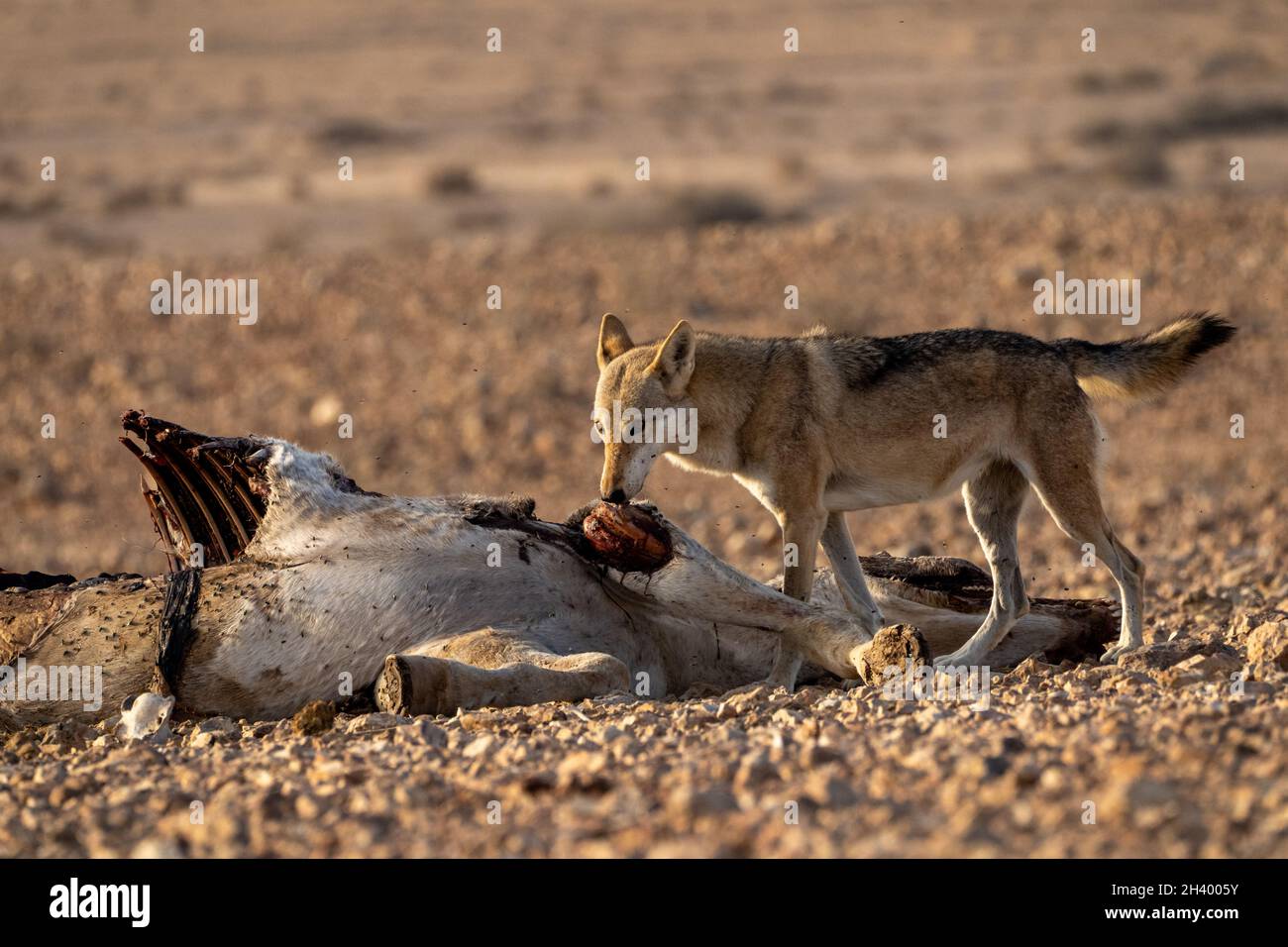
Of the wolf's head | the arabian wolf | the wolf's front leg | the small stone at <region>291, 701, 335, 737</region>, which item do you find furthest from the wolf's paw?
the small stone at <region>291, 701, 335, 737</region>

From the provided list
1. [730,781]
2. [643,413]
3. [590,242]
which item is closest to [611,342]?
[643,413]

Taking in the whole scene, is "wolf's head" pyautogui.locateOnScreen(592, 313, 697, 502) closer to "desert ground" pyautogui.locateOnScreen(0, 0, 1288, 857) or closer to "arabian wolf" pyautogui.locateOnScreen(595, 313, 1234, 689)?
"arabian wolf" pyautogui.locateOnScreen(595, 313, 1234, 689)

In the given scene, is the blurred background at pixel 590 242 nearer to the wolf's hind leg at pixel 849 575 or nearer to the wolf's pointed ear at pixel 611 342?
the wolf's pointed ear at pixel 611 342

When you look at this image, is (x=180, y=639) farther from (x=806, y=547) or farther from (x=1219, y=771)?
(x=1219, y=771)

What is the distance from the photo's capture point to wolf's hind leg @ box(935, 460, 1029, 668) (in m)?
7.64

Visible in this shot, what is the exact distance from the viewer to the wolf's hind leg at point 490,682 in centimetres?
656

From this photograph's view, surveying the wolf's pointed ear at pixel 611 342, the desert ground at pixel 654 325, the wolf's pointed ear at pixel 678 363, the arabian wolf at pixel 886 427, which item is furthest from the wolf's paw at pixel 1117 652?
the wolf's pointed ear at pixel 611 342

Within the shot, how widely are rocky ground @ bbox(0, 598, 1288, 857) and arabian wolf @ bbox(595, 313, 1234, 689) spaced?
1330 millimetres

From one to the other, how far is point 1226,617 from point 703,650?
3.00m

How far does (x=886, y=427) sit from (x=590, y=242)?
12.4 m
